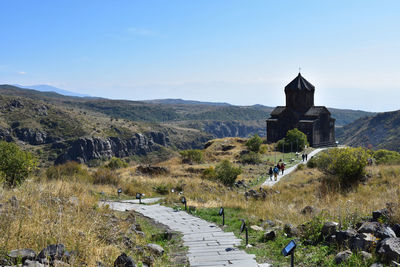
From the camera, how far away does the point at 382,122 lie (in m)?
104

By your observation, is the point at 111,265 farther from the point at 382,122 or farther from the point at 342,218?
the point at 382,122

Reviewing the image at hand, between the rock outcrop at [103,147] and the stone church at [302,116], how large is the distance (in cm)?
4205

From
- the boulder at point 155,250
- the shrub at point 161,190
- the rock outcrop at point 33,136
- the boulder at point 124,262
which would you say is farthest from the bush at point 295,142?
the rock outcrop at point 33,136

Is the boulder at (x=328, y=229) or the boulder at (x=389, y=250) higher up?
the boulder at (x=389, y=250)

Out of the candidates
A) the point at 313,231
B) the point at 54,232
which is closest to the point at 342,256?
the point at 313,231

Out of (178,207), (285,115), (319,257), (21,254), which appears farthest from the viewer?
(285,115)

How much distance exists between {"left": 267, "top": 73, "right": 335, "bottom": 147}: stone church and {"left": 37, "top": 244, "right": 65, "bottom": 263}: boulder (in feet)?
140

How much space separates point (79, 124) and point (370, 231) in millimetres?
93802

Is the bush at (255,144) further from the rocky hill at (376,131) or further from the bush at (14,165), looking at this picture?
the rocky hill at (376,131)

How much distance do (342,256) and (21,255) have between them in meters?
4.46

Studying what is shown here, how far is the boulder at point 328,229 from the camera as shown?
19.8ft

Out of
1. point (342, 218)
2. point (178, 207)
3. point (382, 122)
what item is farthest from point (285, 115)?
point (382, 122)

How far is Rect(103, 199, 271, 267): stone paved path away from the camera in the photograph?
5501 millimetres

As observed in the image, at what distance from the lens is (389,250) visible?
4566mm
